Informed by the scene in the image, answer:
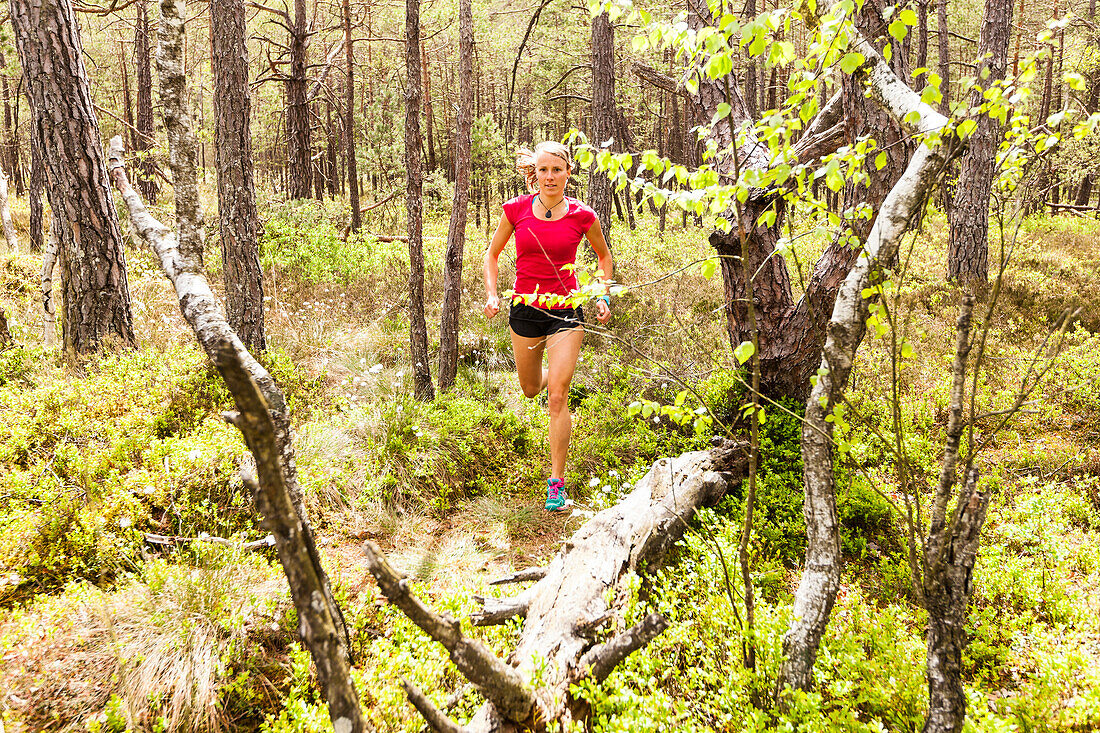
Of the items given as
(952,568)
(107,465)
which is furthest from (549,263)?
(107,465)

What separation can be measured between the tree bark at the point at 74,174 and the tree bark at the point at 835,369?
21.0ft

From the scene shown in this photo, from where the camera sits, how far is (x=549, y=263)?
13.0 feet

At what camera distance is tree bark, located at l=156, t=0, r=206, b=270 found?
8.29 ft

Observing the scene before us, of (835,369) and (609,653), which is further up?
(835,369)

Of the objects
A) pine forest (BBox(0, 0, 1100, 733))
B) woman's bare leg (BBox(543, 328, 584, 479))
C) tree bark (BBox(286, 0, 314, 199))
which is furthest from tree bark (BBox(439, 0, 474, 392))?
tree bark (BBox(286, 0, 314, 199))

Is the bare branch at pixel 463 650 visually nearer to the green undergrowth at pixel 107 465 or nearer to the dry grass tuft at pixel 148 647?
the dry grass tuft at pixel 148 647

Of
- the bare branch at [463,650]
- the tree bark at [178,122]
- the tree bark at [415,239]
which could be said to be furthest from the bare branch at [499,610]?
the tree bark at [415,239]

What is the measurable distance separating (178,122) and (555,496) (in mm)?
3131

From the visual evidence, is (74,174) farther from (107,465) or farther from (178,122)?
(178,122)

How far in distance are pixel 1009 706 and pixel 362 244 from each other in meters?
11.4

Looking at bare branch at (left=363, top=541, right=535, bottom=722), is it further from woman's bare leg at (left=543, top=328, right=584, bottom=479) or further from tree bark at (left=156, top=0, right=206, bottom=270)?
woman's bare leg at (left=543, top=328, right=584, bottom=479)

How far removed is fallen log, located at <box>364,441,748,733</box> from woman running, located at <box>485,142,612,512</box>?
0.79 metres

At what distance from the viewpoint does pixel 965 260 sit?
8.40 meters

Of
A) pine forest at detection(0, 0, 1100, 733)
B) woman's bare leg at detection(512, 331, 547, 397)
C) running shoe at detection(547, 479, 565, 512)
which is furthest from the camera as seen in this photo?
woman's bare leg at detection(512, 331, 547, 397)
